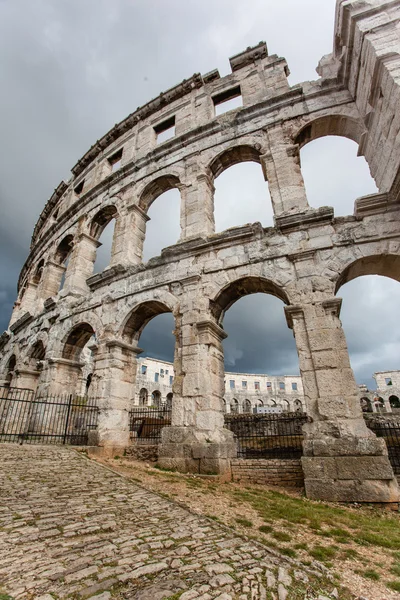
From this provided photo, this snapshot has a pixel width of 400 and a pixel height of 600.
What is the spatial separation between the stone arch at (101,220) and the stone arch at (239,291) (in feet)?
23.7

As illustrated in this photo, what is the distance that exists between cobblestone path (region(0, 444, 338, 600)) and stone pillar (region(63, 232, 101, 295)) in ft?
28.0

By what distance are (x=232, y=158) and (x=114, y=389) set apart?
8610 millimetres

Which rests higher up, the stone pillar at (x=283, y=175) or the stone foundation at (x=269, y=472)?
the stone pillar at (x=283, y=175)

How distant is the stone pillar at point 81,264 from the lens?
1160cm

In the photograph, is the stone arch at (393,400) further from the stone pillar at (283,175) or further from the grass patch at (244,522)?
the grass patch at (244,522)

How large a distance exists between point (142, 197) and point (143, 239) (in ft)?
5.56

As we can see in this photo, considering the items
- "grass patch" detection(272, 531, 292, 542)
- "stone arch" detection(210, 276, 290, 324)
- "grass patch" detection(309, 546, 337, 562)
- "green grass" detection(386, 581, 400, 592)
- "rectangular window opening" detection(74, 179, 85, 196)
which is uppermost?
"rectangular window opening" detection(74, 179, 85, 196)

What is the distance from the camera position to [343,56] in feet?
27.4

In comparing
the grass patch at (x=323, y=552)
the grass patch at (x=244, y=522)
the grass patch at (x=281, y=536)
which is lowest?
the grass patch at (x=323, y=552)

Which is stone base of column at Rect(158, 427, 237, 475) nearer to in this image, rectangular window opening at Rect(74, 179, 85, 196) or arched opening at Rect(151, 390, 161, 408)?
rectangular window opening at Rect(74, 179, 85, 196)

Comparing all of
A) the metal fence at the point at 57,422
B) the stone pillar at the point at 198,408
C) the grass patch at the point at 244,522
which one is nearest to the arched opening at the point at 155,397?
the metal fence at the point at 57,422

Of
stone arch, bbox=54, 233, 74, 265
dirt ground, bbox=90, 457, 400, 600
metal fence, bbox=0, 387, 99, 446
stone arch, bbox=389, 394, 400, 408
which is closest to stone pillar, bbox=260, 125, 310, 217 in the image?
dirt ground, bbox=90, 457, 400, 600

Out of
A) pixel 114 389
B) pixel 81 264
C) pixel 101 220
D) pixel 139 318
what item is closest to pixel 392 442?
pixel 114 389

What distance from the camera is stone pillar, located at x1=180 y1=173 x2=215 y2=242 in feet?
30.0
